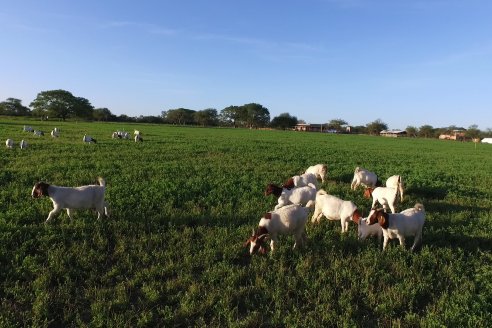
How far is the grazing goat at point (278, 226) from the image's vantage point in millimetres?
7402

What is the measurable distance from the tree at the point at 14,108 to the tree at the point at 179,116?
50.2 meters

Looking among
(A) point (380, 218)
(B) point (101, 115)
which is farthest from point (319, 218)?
(B) point (101, 115)

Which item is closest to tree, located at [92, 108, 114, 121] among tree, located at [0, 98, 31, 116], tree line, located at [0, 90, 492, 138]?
tree line, located at [0, 90, 492, 138]

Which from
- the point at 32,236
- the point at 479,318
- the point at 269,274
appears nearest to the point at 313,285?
the point at 269,274

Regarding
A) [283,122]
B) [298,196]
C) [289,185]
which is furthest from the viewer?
[283,122]

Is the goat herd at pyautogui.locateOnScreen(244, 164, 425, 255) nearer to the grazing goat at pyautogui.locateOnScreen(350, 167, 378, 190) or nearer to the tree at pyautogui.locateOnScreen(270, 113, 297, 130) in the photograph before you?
the grazing goat at pyautogui.locateOnScreen(350, 167, 378, 190)

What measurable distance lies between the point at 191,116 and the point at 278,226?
511 feet

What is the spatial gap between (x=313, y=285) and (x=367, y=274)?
1153 mm

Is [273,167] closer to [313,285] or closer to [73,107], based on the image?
[313,285]

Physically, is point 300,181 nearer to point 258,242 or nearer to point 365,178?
point 365,178

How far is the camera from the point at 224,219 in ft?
31.1

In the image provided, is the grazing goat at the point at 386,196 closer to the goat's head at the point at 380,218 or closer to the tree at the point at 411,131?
the goat's head at the point at 380,218

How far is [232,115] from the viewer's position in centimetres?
17238

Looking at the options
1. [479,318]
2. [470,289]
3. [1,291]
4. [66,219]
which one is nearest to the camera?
[479,318]
